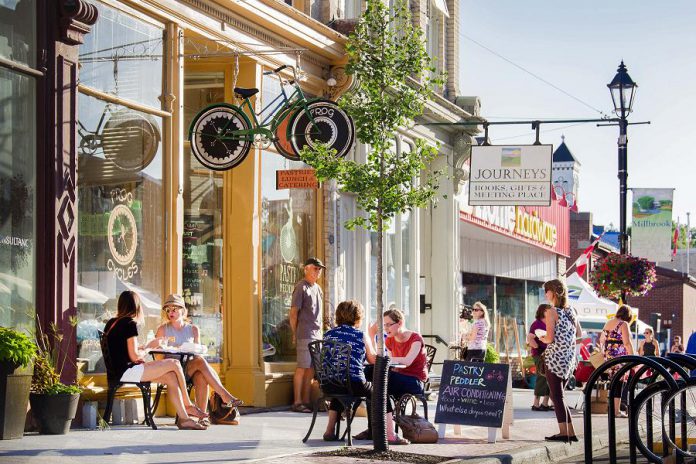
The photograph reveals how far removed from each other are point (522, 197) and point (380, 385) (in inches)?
471

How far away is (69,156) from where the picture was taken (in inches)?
481

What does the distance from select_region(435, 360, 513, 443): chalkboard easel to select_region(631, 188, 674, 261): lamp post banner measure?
18.6 meters

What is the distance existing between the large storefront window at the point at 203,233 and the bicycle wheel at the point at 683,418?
6.58m

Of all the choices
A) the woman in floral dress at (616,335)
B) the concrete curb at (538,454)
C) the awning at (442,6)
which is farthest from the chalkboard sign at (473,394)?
the awning at (442,6)

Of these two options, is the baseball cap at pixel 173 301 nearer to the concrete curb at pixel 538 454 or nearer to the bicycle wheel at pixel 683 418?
the concrete curb at pixel 538 454

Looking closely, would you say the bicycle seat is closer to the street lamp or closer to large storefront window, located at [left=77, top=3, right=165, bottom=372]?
large storefront window, located at [left=77, top=3, right=165, bottom=372]

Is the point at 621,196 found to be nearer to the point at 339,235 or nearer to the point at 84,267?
the point at 339,235

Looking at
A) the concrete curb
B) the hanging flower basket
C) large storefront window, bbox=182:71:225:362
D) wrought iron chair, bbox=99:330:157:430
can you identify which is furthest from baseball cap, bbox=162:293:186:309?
the hanging flower basket

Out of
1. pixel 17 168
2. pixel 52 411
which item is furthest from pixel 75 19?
pixel 52 411

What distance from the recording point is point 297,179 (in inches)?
657

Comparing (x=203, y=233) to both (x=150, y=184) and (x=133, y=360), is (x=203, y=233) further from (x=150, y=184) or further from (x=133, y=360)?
(x=133, y=360)

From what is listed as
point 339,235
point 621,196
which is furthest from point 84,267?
point 621,196

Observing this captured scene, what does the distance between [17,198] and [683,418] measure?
641 centimetres

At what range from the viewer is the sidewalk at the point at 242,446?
9.99m
